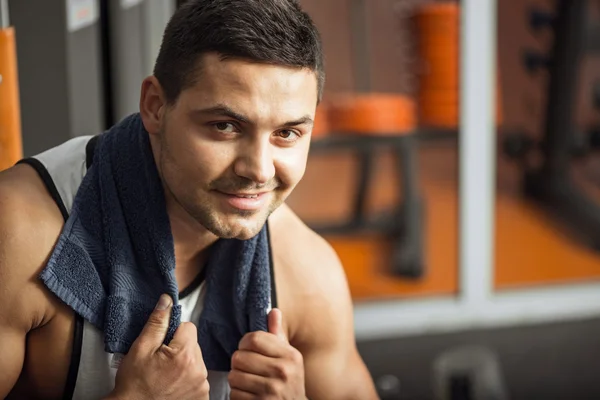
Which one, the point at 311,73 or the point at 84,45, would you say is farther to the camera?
the point at 84,45

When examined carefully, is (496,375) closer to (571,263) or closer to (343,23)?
(571,263)

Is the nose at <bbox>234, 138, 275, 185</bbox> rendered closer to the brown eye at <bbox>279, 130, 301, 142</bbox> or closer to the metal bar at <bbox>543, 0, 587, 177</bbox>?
the brown eye at <bbox>279, 130, 301, 142</bbox>

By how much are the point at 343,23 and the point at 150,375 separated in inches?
86.3

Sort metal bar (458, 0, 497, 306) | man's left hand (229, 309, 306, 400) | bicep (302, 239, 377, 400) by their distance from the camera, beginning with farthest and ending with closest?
1. metal bar (458, 0, 497, 306)
2. bicep (302, 239, 377, 400)
3. man's left hand (229, 309, 306, 400)

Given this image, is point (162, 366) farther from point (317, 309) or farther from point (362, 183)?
point (362, 183)

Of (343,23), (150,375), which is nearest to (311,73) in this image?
(150,375)

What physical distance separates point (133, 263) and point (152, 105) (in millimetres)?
199

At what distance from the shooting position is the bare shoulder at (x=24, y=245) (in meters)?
0.79

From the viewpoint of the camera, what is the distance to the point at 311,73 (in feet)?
2.69

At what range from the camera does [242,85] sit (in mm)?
769

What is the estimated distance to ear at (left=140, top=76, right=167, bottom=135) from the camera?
83 centimetres

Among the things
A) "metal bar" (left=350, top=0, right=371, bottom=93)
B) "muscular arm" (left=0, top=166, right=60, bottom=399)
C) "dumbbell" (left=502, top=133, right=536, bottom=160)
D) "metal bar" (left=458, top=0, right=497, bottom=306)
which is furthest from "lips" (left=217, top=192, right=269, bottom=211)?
"metal bar" (left=350, top=0, right=371, bottom=93)

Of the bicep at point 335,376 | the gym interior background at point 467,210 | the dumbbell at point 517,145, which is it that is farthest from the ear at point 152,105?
the dumbbell at point 517,145

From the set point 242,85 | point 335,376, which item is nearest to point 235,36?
point 242,85
